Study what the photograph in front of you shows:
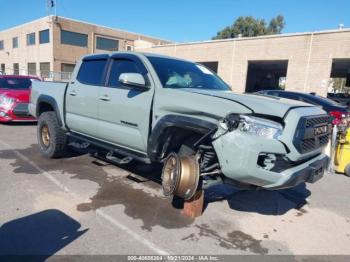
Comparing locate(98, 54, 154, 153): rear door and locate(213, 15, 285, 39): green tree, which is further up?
locate(213, 15, 285, 39): green tree

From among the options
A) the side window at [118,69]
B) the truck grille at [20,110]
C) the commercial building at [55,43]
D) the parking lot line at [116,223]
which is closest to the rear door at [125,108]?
the side window at [118,69]

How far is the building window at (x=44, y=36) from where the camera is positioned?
37.0m

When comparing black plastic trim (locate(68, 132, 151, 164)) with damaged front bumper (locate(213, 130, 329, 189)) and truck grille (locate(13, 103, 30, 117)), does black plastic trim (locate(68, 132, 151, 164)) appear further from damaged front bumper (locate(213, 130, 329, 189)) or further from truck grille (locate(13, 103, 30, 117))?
truck grille (locate(13, 103, 30, 117))

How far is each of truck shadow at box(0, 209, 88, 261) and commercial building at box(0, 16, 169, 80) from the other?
29818 millimetres

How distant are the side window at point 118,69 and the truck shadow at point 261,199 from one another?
223 centimetres

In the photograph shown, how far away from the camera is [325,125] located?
3566 millimetres

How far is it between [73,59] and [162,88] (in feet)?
126

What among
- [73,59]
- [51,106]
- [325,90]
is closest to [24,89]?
[51,106]

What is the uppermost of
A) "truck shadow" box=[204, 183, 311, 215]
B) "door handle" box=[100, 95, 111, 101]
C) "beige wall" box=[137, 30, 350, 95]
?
"beige wall" box=[137, 30, 350, 95]

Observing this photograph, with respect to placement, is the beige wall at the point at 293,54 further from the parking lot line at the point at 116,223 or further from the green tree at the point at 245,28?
the green tree at the point at 245,28

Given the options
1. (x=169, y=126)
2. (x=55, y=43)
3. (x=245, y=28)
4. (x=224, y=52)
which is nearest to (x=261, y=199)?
(x=169, y=126)

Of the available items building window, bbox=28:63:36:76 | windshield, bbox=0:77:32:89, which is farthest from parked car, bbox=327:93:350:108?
building window, bbox=28:63:36:76

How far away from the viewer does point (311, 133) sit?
3.12m

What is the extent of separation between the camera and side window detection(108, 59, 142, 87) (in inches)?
170
